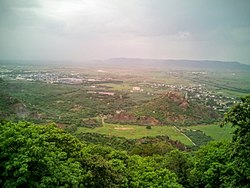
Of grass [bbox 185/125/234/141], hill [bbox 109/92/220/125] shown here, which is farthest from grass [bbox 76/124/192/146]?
grass [bbox 185/125/234/141]

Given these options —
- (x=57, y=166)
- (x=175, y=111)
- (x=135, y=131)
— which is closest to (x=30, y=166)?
(x=57, y=166)

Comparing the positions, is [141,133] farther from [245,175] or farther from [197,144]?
[245,175]

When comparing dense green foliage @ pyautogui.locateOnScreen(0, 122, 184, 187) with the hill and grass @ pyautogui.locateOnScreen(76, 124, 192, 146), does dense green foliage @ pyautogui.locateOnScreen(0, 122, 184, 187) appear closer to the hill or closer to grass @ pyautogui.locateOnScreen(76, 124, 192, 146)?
grass @ pyautogui.locateOnScreen(76, 124, 192, 146)

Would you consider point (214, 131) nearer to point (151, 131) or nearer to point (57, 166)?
point (151, 131)

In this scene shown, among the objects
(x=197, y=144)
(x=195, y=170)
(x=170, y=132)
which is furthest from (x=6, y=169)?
(x=170, y=132)

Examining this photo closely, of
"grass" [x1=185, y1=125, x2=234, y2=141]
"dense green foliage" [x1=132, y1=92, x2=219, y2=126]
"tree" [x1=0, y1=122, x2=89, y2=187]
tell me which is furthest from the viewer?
"dense green foliage" [x1=132, y1=92, x2=219, y2=126]

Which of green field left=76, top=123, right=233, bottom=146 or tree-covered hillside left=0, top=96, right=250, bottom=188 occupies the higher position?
tree-covered hillside left=0, top=96, right=250, bottom=188

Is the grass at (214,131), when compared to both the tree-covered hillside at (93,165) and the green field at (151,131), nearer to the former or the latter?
the green field at (151,131)

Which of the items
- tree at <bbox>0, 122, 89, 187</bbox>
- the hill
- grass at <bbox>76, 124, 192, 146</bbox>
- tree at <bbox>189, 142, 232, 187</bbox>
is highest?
tree at <bbox>0, 122, 89, 187</bbox>
